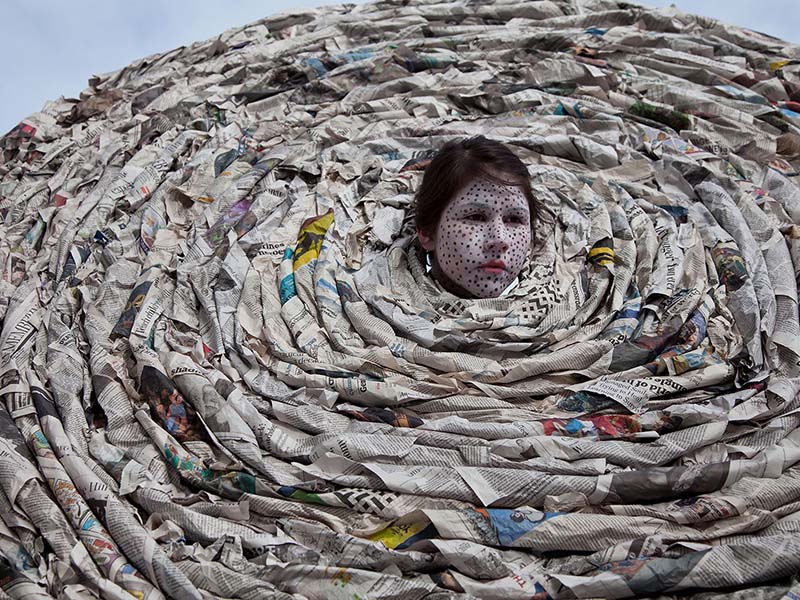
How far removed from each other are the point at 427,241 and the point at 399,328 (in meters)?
0.26

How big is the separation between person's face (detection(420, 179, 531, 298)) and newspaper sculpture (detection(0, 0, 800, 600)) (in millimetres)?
51

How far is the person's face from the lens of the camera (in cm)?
179

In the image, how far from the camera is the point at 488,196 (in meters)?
1.82

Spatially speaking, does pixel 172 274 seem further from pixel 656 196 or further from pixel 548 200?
pixel 656 196

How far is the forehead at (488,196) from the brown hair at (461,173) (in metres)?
0.01

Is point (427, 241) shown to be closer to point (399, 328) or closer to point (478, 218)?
point (478, 218)

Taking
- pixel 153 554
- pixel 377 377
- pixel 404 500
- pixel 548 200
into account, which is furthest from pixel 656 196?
pixel 153 554

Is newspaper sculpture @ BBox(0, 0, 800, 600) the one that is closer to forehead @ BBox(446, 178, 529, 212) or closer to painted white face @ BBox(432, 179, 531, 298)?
painted white face @ BBox(432, 179, 531, 298)

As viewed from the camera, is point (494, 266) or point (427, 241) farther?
A: point (427, 241)

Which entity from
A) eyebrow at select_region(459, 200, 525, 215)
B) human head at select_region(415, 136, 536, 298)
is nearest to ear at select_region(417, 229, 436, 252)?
human head at select_region(415, 136, 536, 298)

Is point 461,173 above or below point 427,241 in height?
above

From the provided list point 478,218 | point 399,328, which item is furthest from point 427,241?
point 399,328

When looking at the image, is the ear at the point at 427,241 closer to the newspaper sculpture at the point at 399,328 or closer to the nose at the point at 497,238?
the newspaper sculpture at the point at 399,328

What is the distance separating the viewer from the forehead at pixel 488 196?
1817 millimetres
